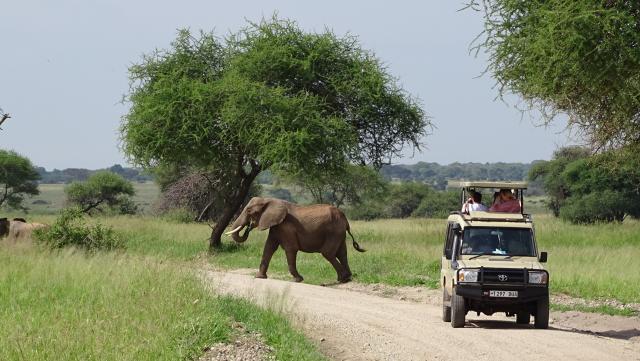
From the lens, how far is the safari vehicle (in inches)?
611


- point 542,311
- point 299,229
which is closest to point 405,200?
point 299,229

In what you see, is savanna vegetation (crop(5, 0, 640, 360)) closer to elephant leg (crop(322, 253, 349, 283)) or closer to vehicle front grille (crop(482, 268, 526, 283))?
elephant leg (crop(322, 253, 349, 283))

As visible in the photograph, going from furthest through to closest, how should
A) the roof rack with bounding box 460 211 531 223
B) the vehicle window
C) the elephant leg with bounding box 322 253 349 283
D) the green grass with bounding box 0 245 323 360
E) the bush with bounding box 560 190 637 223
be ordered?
1. the bush with bounding box 560 190 637 223
2. the elephant leg with bounding box 322 253 349 283
3. the vehicle window
4. the roof rack with bounding box 460 211 531 223
5. the green grass with bounding box 0 245 323 360

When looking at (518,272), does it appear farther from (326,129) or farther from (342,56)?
(342,56)

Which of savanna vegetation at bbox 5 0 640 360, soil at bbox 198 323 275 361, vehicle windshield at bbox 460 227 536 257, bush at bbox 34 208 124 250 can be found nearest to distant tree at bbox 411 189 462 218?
savanna vegetation at bbox 5 0 640 360

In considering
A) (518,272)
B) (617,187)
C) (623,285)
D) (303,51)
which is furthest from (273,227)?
(617,187)

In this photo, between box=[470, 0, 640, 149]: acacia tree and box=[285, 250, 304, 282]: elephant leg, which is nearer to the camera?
box=[470, 0, 640, 149]: acacia tree

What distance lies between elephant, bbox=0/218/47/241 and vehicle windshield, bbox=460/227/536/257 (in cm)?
1437

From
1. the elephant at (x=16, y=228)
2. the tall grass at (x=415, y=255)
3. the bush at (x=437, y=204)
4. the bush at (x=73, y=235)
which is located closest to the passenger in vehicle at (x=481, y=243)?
the tall grass at (x=415, y=255)

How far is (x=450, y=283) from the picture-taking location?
647 inches

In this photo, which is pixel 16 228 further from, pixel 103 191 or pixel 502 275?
pixel 103 191

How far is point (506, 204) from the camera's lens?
57.1 feet

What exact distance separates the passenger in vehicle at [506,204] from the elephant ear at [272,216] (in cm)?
802

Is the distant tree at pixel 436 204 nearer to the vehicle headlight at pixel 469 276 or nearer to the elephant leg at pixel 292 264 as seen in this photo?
the elephant leg at pixel 292 264
